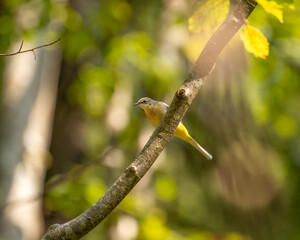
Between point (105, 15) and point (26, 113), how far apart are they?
1902 mm

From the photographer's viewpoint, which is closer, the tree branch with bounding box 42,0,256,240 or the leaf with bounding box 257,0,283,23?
the tree branch with bounding box 42,0,256,240

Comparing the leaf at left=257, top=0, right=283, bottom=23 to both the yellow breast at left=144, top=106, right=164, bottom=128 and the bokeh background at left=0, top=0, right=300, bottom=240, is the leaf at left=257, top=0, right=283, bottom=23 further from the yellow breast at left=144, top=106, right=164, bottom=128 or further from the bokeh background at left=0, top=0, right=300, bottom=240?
the bokeh background at left=0, top=0, right=300, bottom=240

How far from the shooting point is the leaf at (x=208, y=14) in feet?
6.29

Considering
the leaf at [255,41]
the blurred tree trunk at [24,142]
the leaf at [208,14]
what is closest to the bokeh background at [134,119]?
the blurred tree trunk at [24,142]

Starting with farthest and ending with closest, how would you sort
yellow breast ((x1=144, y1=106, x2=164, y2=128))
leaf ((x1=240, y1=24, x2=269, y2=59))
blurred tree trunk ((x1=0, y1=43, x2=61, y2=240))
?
blurred tree trunk ((x1=0, y1=43, x2=61, y2=240))
yellow breast ((x1=144, y1=106, x2=164, y2=128))
leaf ((x1=240, y1=24, x2=269, y2=59))

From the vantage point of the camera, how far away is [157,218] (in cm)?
551

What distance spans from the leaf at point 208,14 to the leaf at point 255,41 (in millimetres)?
160

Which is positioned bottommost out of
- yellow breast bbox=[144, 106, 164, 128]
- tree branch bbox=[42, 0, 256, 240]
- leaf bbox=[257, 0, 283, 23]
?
yellow breast bbox=[144, 106, 164, 128]

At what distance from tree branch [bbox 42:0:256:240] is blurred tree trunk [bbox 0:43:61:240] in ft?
11.6

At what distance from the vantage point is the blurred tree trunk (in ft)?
16.9

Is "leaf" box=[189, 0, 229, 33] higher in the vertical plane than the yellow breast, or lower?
higher

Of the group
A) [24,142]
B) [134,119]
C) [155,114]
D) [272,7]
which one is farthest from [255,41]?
[134,119]

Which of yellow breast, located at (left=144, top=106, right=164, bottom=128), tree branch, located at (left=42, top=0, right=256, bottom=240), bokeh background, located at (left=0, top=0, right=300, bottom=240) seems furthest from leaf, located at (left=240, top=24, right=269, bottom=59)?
bokeh background, located at (left=0, top=0, right=300, bottom=240)

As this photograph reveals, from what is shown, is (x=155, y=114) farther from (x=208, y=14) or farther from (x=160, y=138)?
(x=160, y=138)
